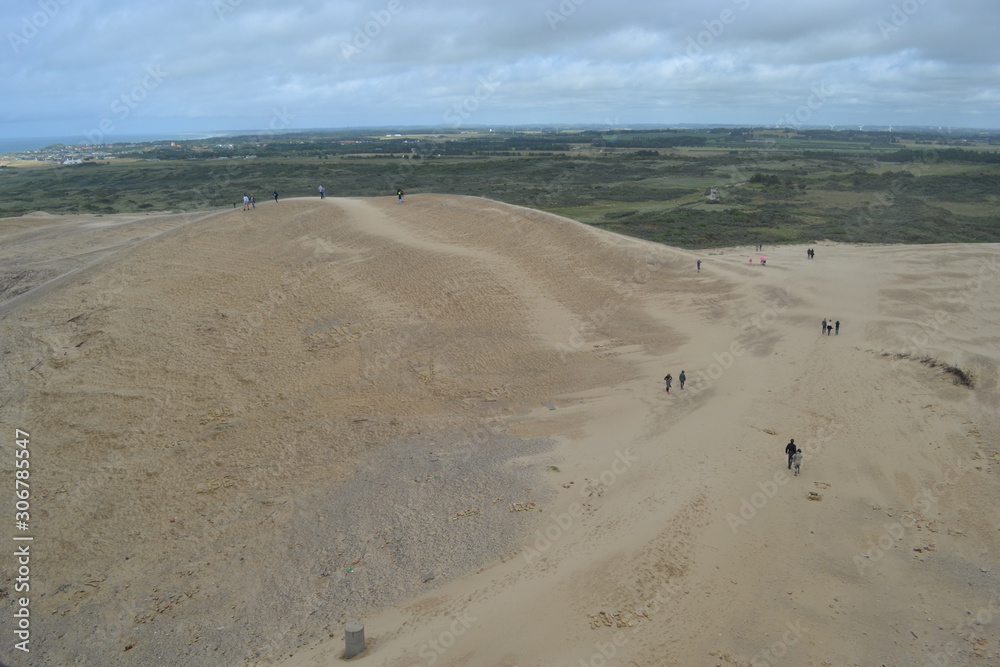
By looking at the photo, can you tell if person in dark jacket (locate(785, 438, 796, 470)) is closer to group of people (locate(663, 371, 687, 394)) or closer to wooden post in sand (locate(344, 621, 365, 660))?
group of people (locate(663, 371, 687, 394))

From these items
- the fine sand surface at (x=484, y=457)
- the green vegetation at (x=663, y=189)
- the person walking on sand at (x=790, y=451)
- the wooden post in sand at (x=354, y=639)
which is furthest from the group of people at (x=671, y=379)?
the green vegetation at (x=663, y=189)

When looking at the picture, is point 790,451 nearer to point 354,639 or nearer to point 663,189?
point 354,639

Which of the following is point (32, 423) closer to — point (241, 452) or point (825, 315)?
point (241, 452)

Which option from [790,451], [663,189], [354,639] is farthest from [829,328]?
[663,189]

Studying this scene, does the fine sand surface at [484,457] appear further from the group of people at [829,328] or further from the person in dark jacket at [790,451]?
the person in dark jacket at [790,451]

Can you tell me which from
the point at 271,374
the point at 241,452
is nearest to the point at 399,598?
the point at 241,452
